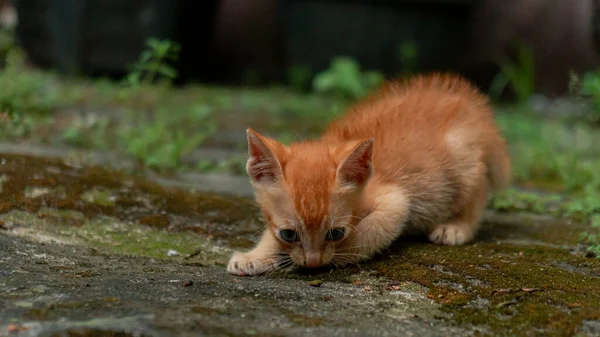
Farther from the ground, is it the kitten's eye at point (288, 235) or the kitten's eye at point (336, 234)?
the kitten's eye at point (336, 234)

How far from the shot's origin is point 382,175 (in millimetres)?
3602

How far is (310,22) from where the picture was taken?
31.4 feet

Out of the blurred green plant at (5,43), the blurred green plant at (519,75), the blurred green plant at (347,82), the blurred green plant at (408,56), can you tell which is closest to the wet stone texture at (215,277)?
the blurred green plant at (347,82)

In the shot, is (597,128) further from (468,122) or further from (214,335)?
(214,335)

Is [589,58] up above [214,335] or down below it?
above

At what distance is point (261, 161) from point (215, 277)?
23.4 inches

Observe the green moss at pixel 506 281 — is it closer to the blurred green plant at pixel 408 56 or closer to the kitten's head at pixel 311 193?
the kitten's head at pixel 311 193

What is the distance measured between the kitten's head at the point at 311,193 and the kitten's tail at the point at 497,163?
1.19m

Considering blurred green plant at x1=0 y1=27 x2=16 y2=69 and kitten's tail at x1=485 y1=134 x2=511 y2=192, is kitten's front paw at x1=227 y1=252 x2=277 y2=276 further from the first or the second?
blurred green plant at x1=0 y1=27 x2=16 y2=69

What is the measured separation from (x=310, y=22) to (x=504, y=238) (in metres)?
6.26

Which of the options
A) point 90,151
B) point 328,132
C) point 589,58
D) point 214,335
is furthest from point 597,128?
point 214,335

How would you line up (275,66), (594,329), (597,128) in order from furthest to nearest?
(275,66) < (597,128) < (594,329)

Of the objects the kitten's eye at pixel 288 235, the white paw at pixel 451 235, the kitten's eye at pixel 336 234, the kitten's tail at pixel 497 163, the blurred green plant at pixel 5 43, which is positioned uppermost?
the kitten's tail at pixel 497 163

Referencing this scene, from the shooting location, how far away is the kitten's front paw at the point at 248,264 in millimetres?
3143
